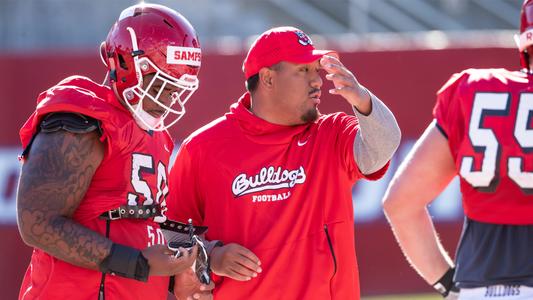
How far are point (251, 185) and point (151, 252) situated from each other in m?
0.79

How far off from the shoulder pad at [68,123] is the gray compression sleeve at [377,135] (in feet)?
3.70

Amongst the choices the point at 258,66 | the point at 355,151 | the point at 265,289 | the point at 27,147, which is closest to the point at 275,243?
the point at 265,289

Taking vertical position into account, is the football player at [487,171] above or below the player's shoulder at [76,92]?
below

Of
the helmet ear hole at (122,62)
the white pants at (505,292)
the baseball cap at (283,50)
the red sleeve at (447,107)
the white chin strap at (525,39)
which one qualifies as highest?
the white chin strap at (525,39)

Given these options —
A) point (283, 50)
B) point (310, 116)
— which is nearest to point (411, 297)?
point (310, 116)

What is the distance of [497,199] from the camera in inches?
158

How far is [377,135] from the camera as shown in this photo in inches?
170

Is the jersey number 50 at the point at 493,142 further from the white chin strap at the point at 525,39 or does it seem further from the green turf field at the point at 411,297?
the green turf field at the point at 411,297

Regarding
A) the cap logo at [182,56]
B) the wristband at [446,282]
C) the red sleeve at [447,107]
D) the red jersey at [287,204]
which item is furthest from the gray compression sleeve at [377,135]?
the cap logo at [182,56]

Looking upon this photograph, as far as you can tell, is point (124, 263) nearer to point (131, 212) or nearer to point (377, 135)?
point (131, 212)

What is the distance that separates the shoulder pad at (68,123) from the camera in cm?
388

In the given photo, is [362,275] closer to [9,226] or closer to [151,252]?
[9,226]

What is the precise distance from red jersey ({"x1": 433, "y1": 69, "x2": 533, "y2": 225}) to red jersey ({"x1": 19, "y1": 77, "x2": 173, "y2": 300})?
1.28 metres

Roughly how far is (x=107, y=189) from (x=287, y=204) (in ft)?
2.95
